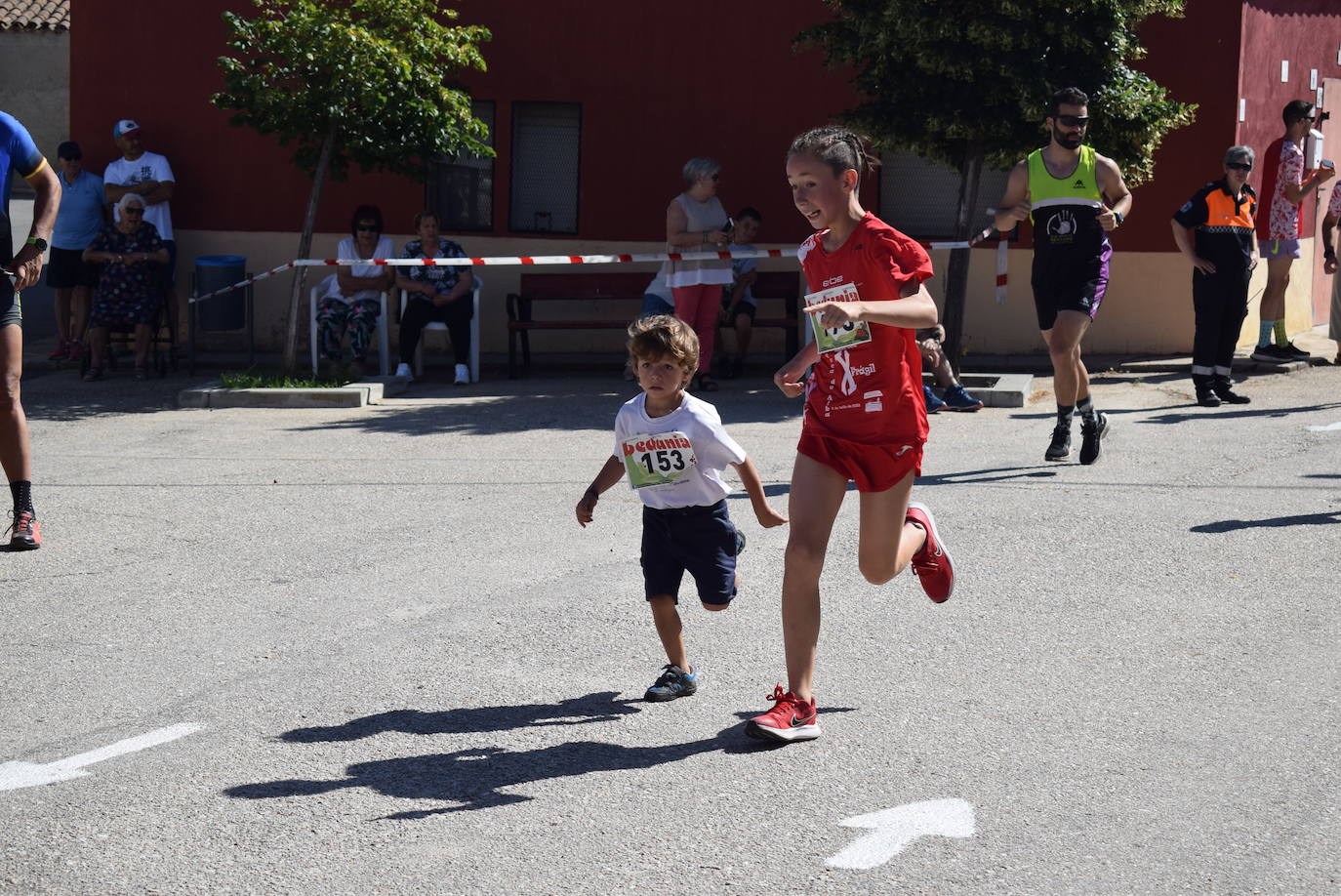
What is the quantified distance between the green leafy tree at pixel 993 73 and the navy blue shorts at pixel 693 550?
27.0ft

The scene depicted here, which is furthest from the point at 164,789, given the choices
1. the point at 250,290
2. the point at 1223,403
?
the point at 250,290

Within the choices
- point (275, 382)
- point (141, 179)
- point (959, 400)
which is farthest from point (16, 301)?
point (141, 179)

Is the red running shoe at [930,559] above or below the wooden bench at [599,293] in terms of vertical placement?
below

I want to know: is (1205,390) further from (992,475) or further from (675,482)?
(675,482)

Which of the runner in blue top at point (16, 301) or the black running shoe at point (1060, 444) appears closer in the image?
the runner in blue top at point (16, 301)

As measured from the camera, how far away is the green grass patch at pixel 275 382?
43.0ft

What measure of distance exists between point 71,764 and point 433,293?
10072 mm

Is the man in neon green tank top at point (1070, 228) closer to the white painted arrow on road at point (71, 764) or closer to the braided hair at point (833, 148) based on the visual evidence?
the braided hair at point (833, 148)

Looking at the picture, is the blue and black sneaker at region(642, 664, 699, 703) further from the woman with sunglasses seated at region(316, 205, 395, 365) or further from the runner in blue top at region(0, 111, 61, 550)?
the woman with sunglasses seated at region(316, 205, 395, 365)

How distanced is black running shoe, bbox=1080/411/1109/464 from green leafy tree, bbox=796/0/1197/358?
4.02m

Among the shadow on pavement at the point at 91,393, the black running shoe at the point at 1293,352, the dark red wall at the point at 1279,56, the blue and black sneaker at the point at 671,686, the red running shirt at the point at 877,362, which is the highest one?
the dark red wall at the point at 1279,56

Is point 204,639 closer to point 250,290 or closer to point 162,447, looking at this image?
point 162,447

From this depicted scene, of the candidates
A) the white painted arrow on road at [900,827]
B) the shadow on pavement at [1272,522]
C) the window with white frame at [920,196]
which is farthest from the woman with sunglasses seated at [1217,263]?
the white painted arrow on road at [900,827]

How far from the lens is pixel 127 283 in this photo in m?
14.7
